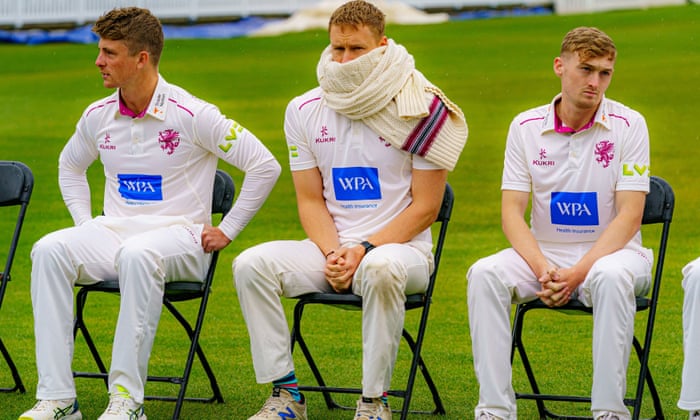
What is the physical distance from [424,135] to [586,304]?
1.17 meters

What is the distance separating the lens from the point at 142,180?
6438mm

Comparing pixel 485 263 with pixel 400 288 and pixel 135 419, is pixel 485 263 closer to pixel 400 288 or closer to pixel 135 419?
pixel 400 288

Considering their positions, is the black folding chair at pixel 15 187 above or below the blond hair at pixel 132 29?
below

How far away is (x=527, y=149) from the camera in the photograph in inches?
240

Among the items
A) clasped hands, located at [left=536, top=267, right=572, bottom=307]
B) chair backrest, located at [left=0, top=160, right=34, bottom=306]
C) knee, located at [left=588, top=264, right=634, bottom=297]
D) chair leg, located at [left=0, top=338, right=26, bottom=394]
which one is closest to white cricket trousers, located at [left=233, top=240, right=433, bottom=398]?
clasped hands, located at [left=536, top=267, right=572, bottom=307]

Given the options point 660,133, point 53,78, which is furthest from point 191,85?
point 660,133

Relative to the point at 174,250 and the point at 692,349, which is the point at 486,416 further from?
the point at 174,250

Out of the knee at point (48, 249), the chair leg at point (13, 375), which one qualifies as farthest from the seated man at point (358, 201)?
the chair leg at point (13, 375)

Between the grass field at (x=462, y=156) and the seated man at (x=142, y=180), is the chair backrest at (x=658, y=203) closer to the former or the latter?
the grass field at (x=462, y=156)

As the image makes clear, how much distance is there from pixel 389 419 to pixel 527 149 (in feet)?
4.79

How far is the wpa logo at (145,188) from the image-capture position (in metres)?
6.43

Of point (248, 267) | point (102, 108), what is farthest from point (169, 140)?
point (248, 267)

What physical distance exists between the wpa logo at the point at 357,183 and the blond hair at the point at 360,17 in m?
0.68

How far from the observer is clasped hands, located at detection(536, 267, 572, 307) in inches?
A: 222
